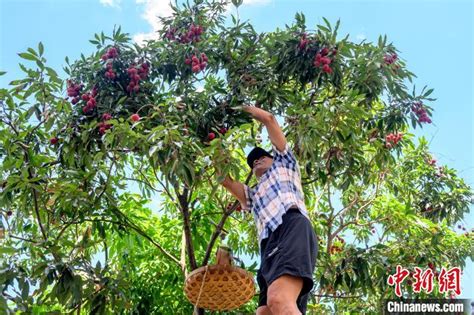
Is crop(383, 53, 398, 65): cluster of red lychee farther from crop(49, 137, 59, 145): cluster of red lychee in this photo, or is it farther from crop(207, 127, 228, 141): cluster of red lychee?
crop(49, 137, 59, 145): cluster of red lychee

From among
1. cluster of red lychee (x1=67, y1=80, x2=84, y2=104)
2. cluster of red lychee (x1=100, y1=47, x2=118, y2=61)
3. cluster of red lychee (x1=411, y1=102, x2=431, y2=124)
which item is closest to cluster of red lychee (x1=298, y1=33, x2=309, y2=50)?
cluster of red lychee (x1=411, y1=102, x2=431, y2=124)

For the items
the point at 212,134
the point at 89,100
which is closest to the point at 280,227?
the point at 212,134

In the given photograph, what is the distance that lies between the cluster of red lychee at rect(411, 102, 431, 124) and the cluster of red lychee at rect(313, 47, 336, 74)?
59cm

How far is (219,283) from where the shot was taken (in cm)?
Result: 280

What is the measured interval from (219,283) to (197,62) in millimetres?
1146

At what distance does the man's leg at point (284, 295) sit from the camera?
217 cm

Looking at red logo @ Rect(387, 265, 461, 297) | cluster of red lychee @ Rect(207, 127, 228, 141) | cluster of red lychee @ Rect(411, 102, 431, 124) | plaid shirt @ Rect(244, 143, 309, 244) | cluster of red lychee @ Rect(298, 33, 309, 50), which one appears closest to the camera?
plaid shirt @ Rect(244, 143, 309, 244)

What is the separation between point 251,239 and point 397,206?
4.07ft

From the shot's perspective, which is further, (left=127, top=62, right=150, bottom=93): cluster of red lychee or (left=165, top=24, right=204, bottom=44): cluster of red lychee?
(left=165, top=24, right=204, bottom=44): cluster of red lychee

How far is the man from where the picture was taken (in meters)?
2.23

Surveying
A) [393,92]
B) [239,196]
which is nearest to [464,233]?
[393,92]

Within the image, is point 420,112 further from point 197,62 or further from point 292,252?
point 292,252

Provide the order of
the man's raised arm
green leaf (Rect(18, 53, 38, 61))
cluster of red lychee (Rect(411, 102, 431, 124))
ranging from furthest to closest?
cluster of red lychee (Rect(411, 102, 431, 124)) → green leaf (Rect(18, 53, 38, 61)) → the man's raised arm

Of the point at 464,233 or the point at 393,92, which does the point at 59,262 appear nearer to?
the point at 393,92
